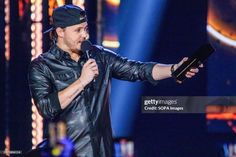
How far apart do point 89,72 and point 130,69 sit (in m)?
0.45

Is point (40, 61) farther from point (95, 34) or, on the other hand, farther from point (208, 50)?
point (95, 34)

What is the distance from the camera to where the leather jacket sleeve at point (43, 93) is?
9.54 feet

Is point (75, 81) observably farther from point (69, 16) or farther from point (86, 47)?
point (69, 16)

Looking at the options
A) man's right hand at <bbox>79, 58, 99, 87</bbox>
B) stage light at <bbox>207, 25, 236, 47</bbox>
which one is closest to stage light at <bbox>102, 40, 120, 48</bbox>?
stage light at <bbox>207, 25, 236, 47</bbox>

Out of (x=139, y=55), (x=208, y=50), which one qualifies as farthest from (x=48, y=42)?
(x=208, y=50)

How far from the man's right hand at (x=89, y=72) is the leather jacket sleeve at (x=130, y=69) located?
14.6 inches

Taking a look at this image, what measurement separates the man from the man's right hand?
0.10 meters

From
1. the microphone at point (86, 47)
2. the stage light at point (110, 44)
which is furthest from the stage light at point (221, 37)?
the microphone at point (86, 47)

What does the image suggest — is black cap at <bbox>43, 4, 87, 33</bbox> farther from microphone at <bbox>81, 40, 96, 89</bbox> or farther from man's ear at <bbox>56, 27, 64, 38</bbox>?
microphone at <bbox>81, 40, 96, 89</bbox>

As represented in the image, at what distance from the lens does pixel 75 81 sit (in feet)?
9.71

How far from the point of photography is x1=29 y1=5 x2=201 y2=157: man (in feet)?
9.91

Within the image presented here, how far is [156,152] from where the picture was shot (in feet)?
15.2

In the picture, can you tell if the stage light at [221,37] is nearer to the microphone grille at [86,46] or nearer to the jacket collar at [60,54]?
the jacket collar at [60,54]

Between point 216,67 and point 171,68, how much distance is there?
1.57 metres
